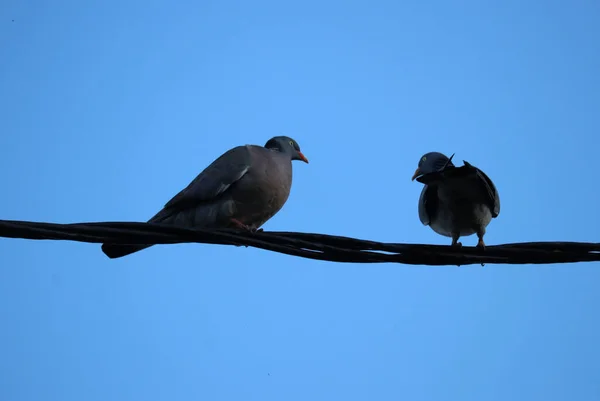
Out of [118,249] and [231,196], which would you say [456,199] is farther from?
[118,249]

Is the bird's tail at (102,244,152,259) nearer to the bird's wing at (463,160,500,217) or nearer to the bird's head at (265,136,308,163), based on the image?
the bird's head at (265,136,308,163)

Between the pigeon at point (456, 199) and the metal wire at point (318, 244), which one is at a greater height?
the pigeon at point (456, 199)

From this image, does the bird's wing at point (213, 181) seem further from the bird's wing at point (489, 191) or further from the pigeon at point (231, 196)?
the bird's wing at point (489, 191)

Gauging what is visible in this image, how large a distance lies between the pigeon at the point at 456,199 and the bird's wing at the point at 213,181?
1371mm

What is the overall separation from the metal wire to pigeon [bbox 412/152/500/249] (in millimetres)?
852

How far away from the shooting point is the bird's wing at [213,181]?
17.6 feet

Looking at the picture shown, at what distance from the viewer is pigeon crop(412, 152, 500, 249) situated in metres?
4.94

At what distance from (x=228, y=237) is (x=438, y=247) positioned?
1.17m

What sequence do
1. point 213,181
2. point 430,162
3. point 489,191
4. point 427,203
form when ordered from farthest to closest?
point 430,162, point 427,203, point 213,181, point 489,191

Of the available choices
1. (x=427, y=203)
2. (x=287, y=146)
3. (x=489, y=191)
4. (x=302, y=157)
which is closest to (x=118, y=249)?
(x=287, y=146)

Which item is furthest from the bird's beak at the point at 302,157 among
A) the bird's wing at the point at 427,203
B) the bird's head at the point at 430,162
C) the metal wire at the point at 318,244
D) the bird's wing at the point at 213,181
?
the metal wire at the point at 318,244

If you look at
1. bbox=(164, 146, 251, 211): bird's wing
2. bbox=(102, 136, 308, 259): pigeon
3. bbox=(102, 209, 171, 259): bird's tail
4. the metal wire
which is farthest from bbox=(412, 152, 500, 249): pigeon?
bbox=(102, 209, 171, 259): bird's tail

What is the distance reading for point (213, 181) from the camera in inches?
213

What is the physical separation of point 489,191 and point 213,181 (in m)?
1.97
